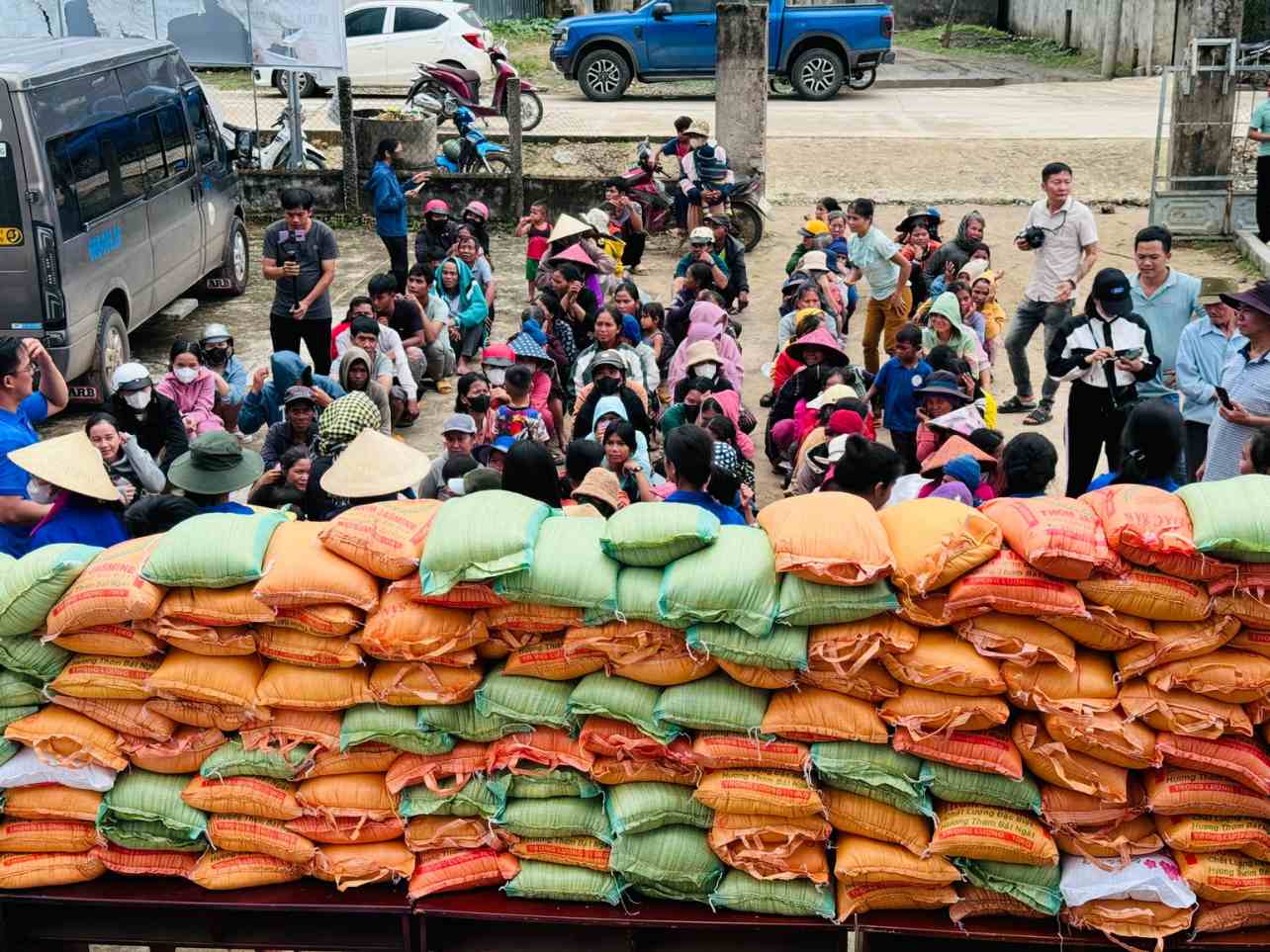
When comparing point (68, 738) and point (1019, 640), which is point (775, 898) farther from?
point (68, 738)

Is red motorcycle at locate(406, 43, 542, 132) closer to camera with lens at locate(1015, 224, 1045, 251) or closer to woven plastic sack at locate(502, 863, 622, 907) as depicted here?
camera with lens at locate(1015, 224, 1045, 251)

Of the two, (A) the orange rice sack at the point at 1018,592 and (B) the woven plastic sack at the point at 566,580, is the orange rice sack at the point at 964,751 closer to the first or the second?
(A) the orange rice sack at the point at 1018,592

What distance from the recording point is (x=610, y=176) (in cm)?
1525

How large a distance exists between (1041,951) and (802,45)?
1838 centimetres

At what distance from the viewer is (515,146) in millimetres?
14711

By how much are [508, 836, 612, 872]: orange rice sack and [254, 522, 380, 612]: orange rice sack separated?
857mm

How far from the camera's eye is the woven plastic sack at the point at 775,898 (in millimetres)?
3934

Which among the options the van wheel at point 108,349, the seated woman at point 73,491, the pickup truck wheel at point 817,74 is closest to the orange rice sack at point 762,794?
the seated woman at point 73,491

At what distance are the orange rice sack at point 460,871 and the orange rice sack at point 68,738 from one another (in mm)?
945

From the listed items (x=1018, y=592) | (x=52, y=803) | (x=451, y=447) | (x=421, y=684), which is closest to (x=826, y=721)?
(x=1018, y=592)

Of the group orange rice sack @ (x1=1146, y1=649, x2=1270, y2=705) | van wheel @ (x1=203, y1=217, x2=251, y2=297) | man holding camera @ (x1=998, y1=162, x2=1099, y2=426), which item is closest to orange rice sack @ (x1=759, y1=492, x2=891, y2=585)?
orange rice sack @ (x1=1146, y1=649, x2=1270, y2=705)

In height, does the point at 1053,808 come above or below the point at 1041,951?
above

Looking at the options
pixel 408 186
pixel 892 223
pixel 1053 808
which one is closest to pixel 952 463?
pixel 1053 808

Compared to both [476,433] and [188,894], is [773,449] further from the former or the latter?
[188,894]
